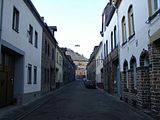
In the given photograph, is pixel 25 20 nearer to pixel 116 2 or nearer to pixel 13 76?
pixel 13 76

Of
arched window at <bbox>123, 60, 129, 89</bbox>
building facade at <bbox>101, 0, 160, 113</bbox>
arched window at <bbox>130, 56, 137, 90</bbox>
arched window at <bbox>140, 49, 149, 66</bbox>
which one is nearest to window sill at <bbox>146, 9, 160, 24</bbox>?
building facade at <bbox>101, 0, 160, 113</bbox>

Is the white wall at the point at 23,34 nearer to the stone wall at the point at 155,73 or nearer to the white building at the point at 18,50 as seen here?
the white building at the point at 18,50

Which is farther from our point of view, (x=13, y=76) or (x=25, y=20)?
(x=25, y=20)

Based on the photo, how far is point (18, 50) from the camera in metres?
15.6

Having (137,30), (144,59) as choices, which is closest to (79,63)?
(137,30)

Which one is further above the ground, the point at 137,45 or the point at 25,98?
the point at 137,45

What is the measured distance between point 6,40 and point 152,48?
22.5 feet

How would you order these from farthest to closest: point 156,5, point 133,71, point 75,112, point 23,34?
point 23,34 → point 133,71 → point 75,112 → point 156,5

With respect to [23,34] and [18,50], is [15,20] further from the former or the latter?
[18,50]

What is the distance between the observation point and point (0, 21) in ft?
40.2

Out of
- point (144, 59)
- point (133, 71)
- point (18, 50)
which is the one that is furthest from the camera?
point (133, 71)

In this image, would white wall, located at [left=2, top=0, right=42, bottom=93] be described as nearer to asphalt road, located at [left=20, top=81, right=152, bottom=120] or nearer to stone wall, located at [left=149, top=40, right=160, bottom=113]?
asphalt road, located at [left=20, top=81, right=152, bottom=120]

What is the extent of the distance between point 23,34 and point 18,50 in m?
1.87

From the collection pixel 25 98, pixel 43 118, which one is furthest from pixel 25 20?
pixel 43 118
